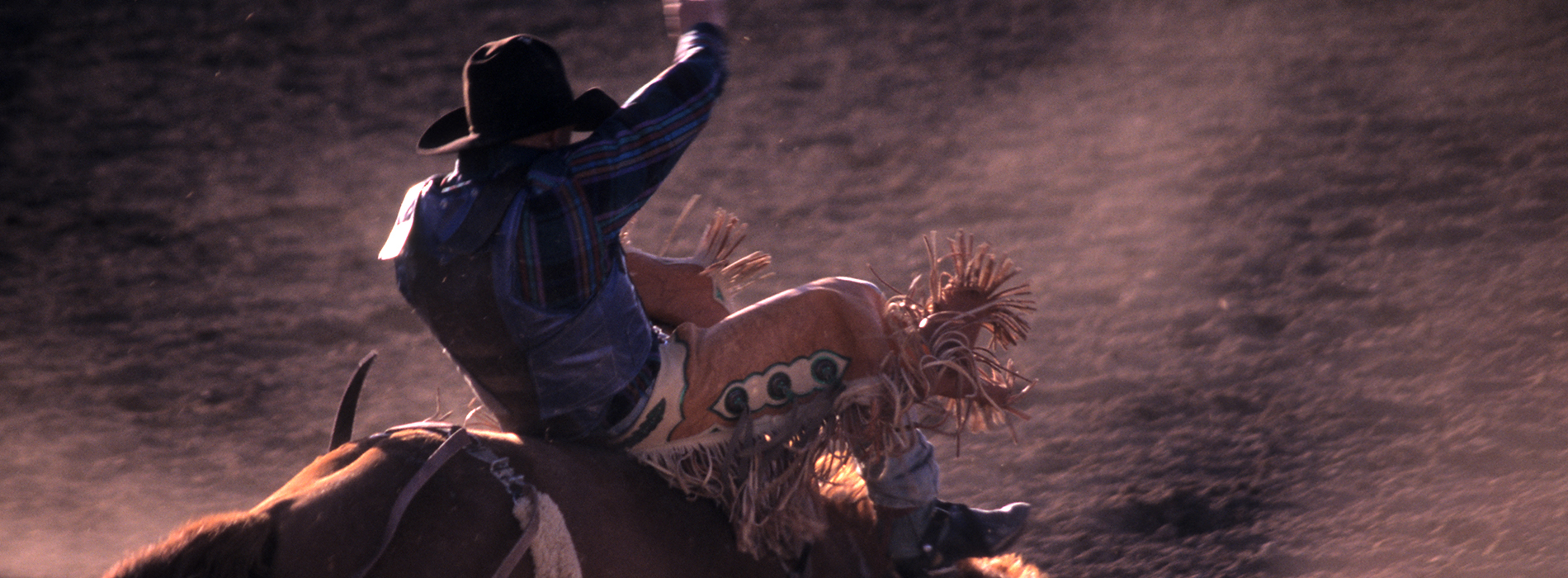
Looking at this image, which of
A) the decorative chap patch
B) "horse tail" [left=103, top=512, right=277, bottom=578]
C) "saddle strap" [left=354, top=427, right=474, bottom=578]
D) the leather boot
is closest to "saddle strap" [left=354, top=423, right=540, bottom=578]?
"saddle strap" [left=354, top=427, right=474, bottom=578]

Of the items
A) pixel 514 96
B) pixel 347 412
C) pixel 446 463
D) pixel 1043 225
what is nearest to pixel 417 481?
pixel 446 463

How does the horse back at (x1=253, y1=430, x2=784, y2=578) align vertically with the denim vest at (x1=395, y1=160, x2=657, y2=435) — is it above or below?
below

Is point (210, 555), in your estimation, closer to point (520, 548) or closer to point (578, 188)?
point (520, 548)

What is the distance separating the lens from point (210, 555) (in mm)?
1555

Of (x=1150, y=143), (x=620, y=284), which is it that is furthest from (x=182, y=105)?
(x=1150, y=143)

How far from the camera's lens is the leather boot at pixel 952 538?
7.54 ft

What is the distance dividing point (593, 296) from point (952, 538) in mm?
957

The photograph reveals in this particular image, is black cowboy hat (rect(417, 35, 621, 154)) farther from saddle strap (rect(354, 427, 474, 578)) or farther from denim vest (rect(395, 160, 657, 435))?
saddle strap (rect(354, 427, 474, 578))

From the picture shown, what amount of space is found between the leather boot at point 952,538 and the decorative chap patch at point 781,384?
0.40m

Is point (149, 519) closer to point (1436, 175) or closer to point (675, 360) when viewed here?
point (675, 360)

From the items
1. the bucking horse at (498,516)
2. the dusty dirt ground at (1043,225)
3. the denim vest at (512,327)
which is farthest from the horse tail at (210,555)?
the dusty dirt ground at (1043,225)

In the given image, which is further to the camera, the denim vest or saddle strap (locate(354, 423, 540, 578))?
the denim vest

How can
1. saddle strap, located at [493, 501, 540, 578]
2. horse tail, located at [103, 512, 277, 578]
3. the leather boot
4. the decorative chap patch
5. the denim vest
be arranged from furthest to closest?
the leather boot, the decorative chap patch, the denim vest, saddle strap, located at [493, 501, 540, 578], horse tail, located at [103, 512, 277, 578]

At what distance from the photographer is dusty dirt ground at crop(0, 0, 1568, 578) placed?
4652mm
